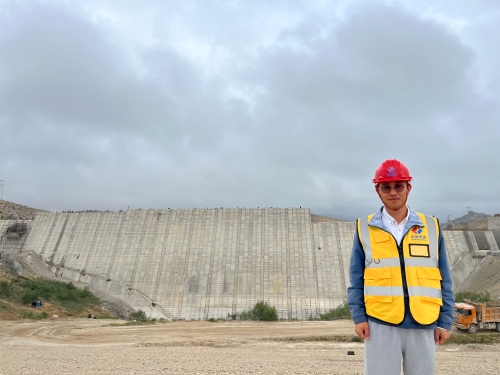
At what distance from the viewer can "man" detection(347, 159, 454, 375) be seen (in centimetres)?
323

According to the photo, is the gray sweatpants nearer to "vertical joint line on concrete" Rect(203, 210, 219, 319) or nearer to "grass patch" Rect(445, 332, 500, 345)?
"grass patch" Rect(445, 332, 500, 345)

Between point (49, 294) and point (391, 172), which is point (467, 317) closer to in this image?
point (391, 172)

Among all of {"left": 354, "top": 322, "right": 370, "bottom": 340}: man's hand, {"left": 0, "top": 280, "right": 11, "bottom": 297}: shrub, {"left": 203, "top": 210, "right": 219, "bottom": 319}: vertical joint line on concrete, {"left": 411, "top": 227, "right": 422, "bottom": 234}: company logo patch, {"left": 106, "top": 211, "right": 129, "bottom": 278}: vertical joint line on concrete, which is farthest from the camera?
{"left": 106, "top": 211, "right": 129, "bottom": 278}: vertical joint line on concrete

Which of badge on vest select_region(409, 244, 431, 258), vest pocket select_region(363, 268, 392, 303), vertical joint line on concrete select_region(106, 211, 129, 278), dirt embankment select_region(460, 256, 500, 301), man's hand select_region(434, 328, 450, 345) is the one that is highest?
vertical joint line on concrete select_region(106, 211, 129, 278)

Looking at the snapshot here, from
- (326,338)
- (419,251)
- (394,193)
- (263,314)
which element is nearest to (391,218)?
(394,193)

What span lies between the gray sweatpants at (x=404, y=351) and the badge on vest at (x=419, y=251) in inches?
23.3

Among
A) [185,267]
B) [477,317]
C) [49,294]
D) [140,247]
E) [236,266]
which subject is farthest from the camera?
[140,247]

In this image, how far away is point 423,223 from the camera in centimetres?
352

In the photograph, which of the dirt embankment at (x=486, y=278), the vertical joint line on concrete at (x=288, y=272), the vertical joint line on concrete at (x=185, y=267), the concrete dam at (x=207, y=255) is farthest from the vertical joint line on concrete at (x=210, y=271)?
the dirt embankment at (x=486, y=278)

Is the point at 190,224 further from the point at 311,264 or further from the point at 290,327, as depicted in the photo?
the point at 290,327

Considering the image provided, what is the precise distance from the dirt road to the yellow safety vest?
16.9 feet

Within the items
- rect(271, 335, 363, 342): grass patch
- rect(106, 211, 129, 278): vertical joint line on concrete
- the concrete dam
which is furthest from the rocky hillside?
rect(271, 335, 363, 342): grass patch

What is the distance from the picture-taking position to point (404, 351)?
3.29 metres

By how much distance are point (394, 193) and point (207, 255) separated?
3629cm
